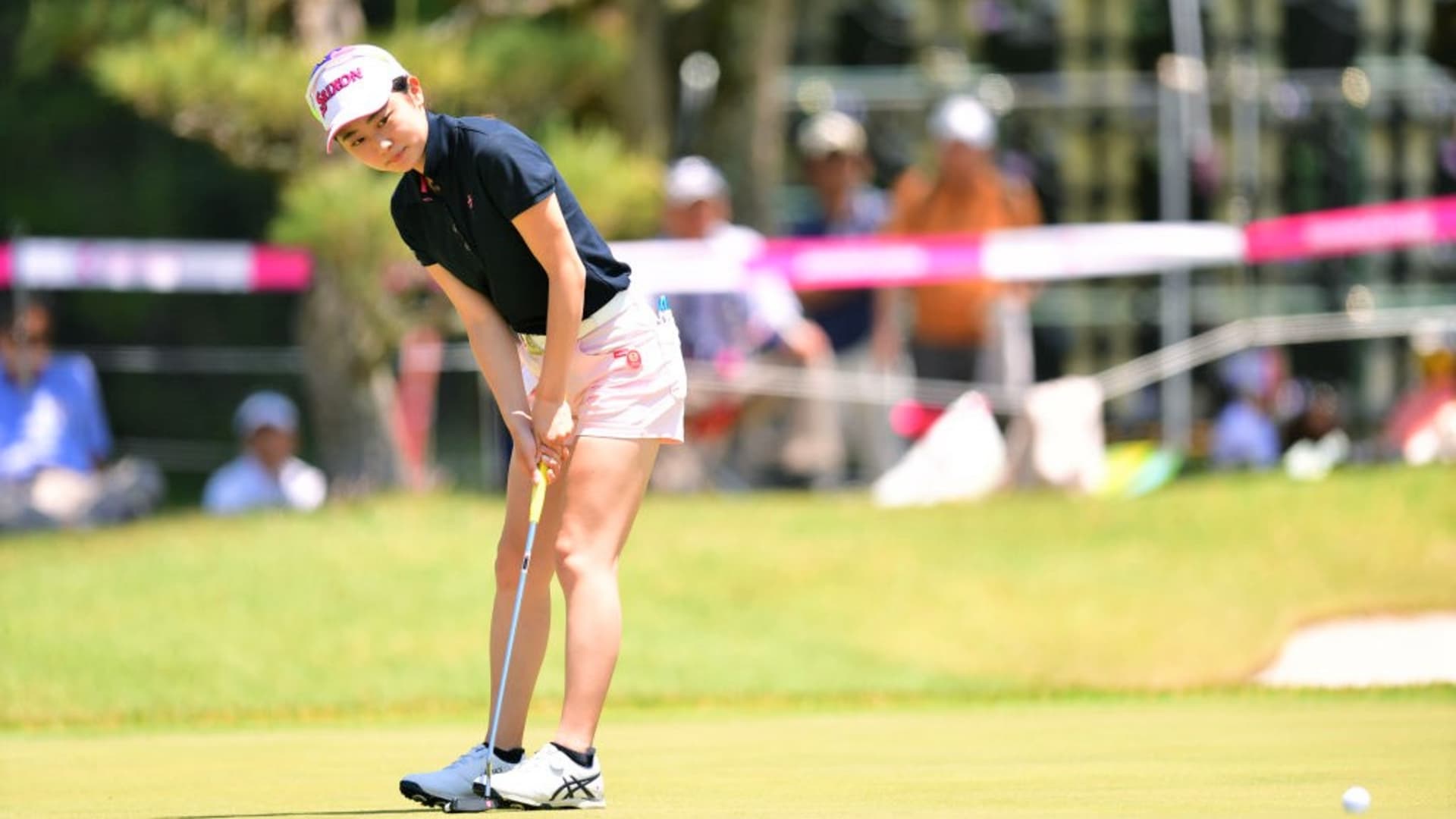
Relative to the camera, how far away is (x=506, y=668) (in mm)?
6211

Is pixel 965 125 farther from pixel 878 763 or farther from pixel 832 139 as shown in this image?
pixel 878 763

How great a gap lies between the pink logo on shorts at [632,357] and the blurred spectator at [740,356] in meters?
6.79

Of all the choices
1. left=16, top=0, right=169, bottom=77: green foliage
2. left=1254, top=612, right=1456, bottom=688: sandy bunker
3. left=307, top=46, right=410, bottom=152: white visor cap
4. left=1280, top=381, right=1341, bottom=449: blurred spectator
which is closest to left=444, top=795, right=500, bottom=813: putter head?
left=307, top=46, right=410, bottom=152: white visor cap

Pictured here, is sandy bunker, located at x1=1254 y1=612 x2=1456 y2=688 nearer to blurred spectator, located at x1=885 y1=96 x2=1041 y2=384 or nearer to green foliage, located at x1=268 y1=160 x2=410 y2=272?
blurred spectator, located at x1=885 y1=96 x2=1041 y2=384

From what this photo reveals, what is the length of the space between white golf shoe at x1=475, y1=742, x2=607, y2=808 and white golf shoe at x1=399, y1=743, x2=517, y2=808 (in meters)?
0.10

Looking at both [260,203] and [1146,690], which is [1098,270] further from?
[260,203]

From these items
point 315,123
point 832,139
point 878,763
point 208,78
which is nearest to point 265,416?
point 315,123

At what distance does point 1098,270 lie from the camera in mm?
13773

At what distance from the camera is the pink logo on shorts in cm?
612

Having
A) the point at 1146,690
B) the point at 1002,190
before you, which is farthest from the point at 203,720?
the point at 1002,190

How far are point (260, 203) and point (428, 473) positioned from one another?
27.1ft

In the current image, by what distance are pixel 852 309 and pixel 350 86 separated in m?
8.27

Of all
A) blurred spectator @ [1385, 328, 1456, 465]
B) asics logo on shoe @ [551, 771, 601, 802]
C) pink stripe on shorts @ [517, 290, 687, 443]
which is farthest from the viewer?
blurred spectator @ [1385, 328, 1456, 465]

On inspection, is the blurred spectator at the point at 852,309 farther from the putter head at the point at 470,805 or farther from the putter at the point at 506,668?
the putter head at the point at 470,805
